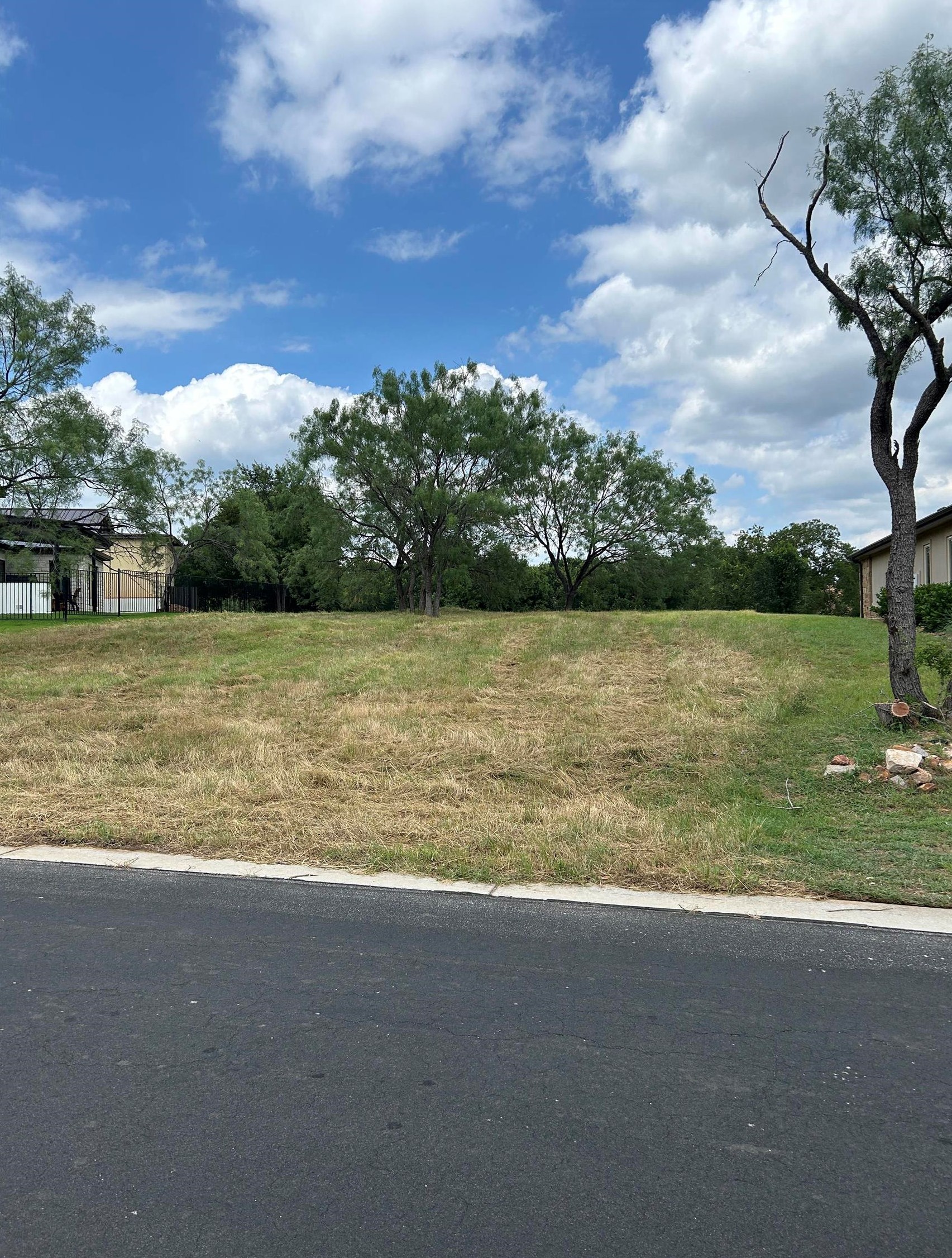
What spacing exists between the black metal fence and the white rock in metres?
23.8

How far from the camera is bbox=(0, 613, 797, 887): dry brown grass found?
5910 mm

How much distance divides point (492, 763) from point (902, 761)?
3.76 m

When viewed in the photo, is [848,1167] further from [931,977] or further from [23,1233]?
[23,1233]

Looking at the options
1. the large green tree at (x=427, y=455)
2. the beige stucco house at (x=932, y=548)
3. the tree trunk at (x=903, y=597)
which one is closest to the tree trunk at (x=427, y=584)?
the large green tree at (x=427, y=455)

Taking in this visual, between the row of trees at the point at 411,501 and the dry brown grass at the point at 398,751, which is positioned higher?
the row of trees at the point at 411,501

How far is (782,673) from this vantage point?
13.0 metres

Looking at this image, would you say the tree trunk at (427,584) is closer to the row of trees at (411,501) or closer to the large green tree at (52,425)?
the row of trees at (411,501)

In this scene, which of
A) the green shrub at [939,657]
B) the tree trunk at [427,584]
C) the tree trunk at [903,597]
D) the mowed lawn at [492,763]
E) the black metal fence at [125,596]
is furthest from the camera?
the black metal fence at [125,596]

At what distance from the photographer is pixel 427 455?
2712 cm

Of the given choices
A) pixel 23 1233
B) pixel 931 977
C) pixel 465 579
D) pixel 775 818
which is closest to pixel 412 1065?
pixel 23 1233

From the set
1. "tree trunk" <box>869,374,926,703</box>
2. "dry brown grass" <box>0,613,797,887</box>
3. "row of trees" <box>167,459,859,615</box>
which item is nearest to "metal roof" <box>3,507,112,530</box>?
"dry brown grass" <box>0,613,797,887</box>

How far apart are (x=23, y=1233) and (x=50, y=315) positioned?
1773cm

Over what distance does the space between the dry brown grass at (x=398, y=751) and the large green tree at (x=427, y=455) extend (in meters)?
10.6

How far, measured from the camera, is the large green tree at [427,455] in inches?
1033
